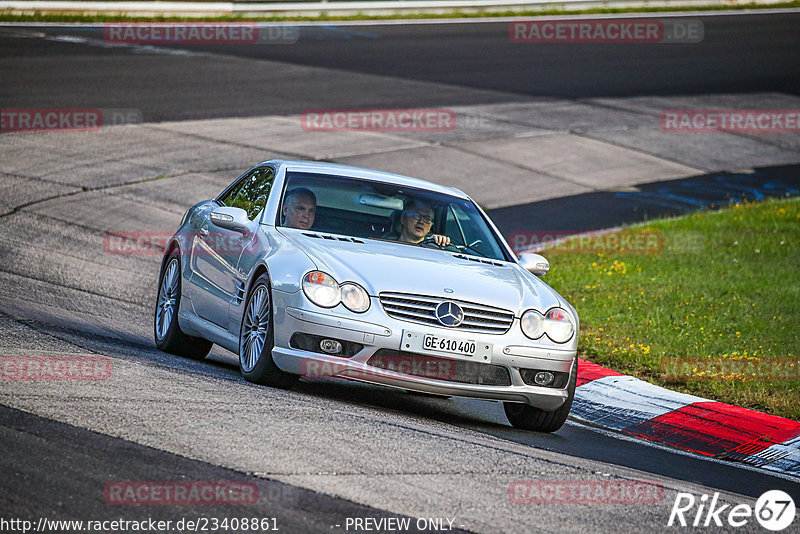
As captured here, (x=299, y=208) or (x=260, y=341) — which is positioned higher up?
(x=299, y=208)

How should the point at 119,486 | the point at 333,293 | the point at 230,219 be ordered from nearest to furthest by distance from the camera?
the point at 119,486 → the point at 333,293 → the point at 230,219

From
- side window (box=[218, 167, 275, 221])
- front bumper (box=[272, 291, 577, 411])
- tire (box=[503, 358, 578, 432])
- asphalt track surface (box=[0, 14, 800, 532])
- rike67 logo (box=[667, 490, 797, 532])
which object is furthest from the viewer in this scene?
side window (box=[218, 167, 275, 221])

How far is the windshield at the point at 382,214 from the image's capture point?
8.67 m

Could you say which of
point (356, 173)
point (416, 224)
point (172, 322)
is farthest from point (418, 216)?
point (172, 322)

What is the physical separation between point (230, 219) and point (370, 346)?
1746 millimetres

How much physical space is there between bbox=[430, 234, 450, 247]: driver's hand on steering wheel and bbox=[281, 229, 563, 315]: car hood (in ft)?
0.90

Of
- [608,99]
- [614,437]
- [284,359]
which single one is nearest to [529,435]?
[614,437]

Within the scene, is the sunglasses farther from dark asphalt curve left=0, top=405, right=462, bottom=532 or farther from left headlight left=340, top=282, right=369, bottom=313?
dark asphalt curve left=0, top=405, right=462, bottom=532

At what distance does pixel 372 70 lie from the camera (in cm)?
2758

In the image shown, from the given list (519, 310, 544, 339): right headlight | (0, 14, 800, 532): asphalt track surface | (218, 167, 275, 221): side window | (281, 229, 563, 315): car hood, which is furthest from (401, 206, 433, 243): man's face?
(519, 310, 544, 339): right headlight

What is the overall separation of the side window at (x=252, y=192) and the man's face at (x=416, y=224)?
3.45 feet

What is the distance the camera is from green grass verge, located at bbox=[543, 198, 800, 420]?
33.1 ft

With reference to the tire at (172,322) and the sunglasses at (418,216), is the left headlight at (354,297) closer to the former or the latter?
the sunglasses at (418,216)

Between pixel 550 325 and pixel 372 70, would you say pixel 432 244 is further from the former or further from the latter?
pixel 372 70
